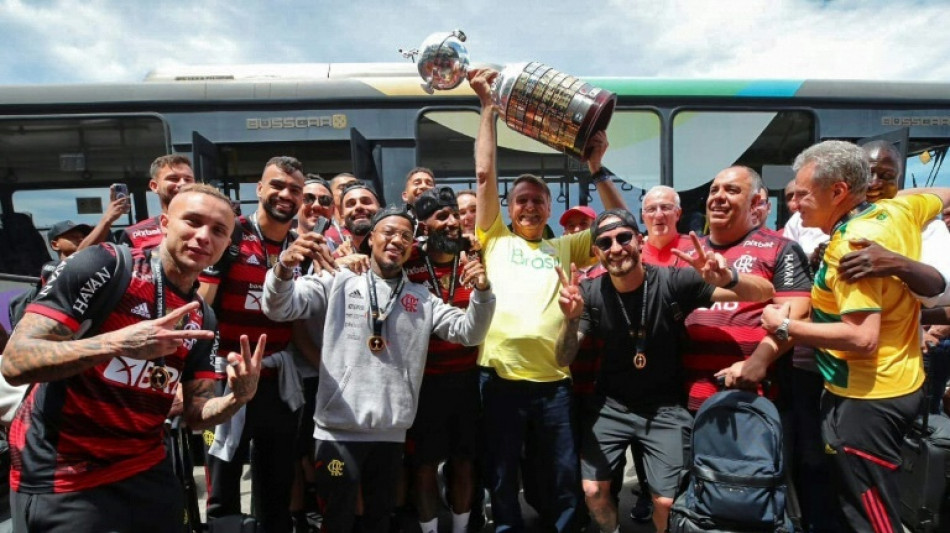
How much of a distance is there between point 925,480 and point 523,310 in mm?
2459

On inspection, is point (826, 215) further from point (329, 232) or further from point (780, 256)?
point (329, 232)

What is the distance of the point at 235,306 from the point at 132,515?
116 cm

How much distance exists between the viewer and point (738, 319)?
9.12 ft

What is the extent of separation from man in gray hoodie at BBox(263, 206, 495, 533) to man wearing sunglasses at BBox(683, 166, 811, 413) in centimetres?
120

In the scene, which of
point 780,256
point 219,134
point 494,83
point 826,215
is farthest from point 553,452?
point 219,134

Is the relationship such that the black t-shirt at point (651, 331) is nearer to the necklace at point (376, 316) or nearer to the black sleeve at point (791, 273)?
the black sleeve at point (791, 273)

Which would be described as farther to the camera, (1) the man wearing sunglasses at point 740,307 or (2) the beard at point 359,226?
(2) the beard at point 359,226

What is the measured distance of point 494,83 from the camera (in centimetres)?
329

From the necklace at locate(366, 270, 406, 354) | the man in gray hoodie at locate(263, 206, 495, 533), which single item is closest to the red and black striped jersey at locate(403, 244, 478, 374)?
the man in gray hoodie at locate(263, 206, 495, 533)

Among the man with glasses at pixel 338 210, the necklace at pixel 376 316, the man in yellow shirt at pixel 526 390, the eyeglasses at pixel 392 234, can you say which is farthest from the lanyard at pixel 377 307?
the man with glasses at pixel 338 210

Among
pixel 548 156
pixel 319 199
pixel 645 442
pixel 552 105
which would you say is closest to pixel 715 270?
pixel 645 442

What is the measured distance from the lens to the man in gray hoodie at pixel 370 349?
8.29 ft

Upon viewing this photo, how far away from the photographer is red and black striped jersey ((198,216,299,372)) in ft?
9.21

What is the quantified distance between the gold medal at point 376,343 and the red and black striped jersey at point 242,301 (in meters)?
0.63
